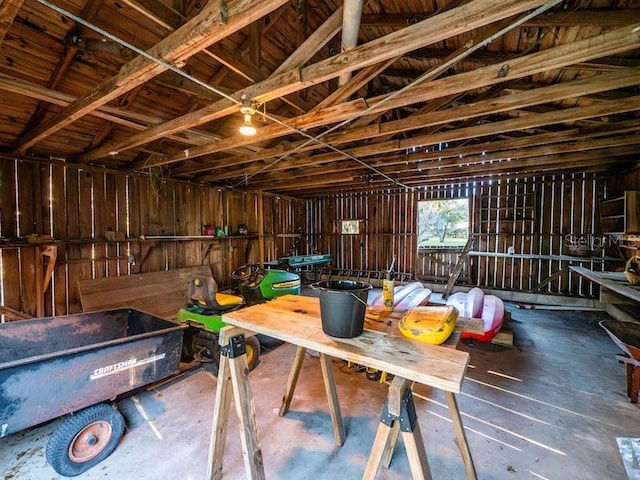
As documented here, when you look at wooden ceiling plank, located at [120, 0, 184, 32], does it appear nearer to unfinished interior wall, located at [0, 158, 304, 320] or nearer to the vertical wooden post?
unfinished interior wall, located at [0, 158, 304, 320]

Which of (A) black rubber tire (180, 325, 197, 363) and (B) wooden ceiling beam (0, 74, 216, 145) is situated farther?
(A) black rubber tire (180, 325, 197, 363)

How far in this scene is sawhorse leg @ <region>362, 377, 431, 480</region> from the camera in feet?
3.20

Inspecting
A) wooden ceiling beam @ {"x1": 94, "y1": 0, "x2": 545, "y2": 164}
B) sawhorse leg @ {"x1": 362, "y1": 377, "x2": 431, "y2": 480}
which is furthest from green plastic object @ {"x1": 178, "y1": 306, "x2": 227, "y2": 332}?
sawhorse leg @ {"x1": 362, "y1": 377, "x2": 431, "y2": 480}

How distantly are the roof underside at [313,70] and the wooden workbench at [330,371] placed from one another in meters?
1.58

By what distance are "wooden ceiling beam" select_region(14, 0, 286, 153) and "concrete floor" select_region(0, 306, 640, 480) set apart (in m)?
2.73

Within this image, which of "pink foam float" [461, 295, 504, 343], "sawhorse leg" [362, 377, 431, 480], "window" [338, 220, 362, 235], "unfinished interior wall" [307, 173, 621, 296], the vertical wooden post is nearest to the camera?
"sawhorse leg" [362, 377, 431, 480]

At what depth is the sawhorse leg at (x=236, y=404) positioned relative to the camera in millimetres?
1445

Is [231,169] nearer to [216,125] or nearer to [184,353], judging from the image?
[216,125]

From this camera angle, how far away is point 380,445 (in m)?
1.04

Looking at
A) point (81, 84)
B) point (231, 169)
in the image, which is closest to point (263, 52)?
point (81, 84)

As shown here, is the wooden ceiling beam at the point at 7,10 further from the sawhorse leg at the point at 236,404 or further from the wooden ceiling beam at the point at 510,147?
the wooden ceiling beam at the point at 510,147

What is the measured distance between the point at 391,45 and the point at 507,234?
6.55 m

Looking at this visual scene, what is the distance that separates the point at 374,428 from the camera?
2123mm

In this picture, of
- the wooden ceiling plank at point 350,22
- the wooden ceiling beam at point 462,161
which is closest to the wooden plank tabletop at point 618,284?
the wooden ceiling beam at point 462,161
